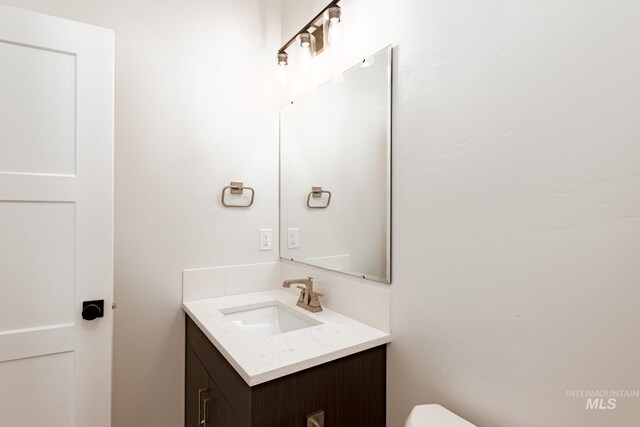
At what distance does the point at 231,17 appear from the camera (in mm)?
1786

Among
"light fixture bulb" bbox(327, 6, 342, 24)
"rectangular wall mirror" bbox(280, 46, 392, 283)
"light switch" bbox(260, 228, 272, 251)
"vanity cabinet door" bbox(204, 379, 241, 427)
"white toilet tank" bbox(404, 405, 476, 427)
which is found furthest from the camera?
"light switch" bbox(260, 228, 272, 251)

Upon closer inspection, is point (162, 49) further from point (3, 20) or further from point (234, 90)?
point (3, 20)

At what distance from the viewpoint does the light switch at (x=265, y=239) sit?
189 cm

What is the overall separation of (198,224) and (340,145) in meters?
0.84

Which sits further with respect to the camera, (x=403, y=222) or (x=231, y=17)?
(x=231, y=17)

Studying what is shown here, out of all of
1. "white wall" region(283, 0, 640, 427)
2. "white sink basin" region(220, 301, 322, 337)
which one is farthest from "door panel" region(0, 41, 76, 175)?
"white wall" region(283, 0, 640, 427)

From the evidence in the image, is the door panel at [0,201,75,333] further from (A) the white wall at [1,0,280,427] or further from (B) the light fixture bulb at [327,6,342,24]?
(B) the light fixture bulb at [327,6,342,24]

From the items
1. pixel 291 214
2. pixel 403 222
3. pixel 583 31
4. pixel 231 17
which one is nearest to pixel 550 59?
pixel 583 31

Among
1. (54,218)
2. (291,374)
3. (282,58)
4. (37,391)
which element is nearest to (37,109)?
(54,218)

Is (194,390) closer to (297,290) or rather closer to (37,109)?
(297,290)

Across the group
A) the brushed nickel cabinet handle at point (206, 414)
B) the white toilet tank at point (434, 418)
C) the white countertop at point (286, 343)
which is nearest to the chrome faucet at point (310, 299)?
the white countertop at point (286, 343)

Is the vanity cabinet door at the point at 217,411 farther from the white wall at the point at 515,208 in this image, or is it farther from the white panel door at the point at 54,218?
the white wall at the point at 515,208

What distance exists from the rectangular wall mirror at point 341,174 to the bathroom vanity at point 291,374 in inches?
10.8

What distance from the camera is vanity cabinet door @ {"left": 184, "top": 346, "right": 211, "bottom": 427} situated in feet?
4.58
